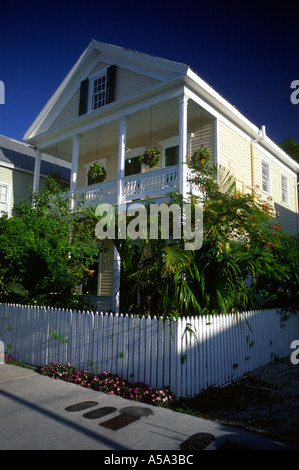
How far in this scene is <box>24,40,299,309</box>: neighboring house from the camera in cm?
1054

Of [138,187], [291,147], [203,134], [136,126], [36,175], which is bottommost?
[138,187]

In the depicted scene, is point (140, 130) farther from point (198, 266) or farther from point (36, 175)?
point (198, 266)

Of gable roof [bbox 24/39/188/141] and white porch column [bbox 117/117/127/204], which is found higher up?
gable roof [bbox 24/39/188/141]

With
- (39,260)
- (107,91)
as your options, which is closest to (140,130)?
(107,91)

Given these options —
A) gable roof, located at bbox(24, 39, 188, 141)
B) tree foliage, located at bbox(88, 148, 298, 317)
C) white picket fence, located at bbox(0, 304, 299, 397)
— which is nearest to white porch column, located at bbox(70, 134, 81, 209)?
gable roof, located at bbox(24, 39, 188, 141)

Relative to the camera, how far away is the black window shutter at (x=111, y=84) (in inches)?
508

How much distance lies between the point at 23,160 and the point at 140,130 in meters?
7.51

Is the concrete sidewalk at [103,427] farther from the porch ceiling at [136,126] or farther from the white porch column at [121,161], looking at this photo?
the porch ceiling at [136,126]

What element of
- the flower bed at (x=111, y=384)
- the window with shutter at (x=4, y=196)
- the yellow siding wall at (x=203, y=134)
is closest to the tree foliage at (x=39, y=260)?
the flower bed at (x=111, y=384)

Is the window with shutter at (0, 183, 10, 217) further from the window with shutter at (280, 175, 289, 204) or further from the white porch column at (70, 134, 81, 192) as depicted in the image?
the window with shutter at (280, 175, 289, 204)

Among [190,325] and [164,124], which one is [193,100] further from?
[190,325]

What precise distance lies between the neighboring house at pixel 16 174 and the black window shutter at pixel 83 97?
10.1ft

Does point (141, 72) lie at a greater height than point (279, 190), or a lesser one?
greater

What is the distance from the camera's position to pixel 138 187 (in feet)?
35.8
